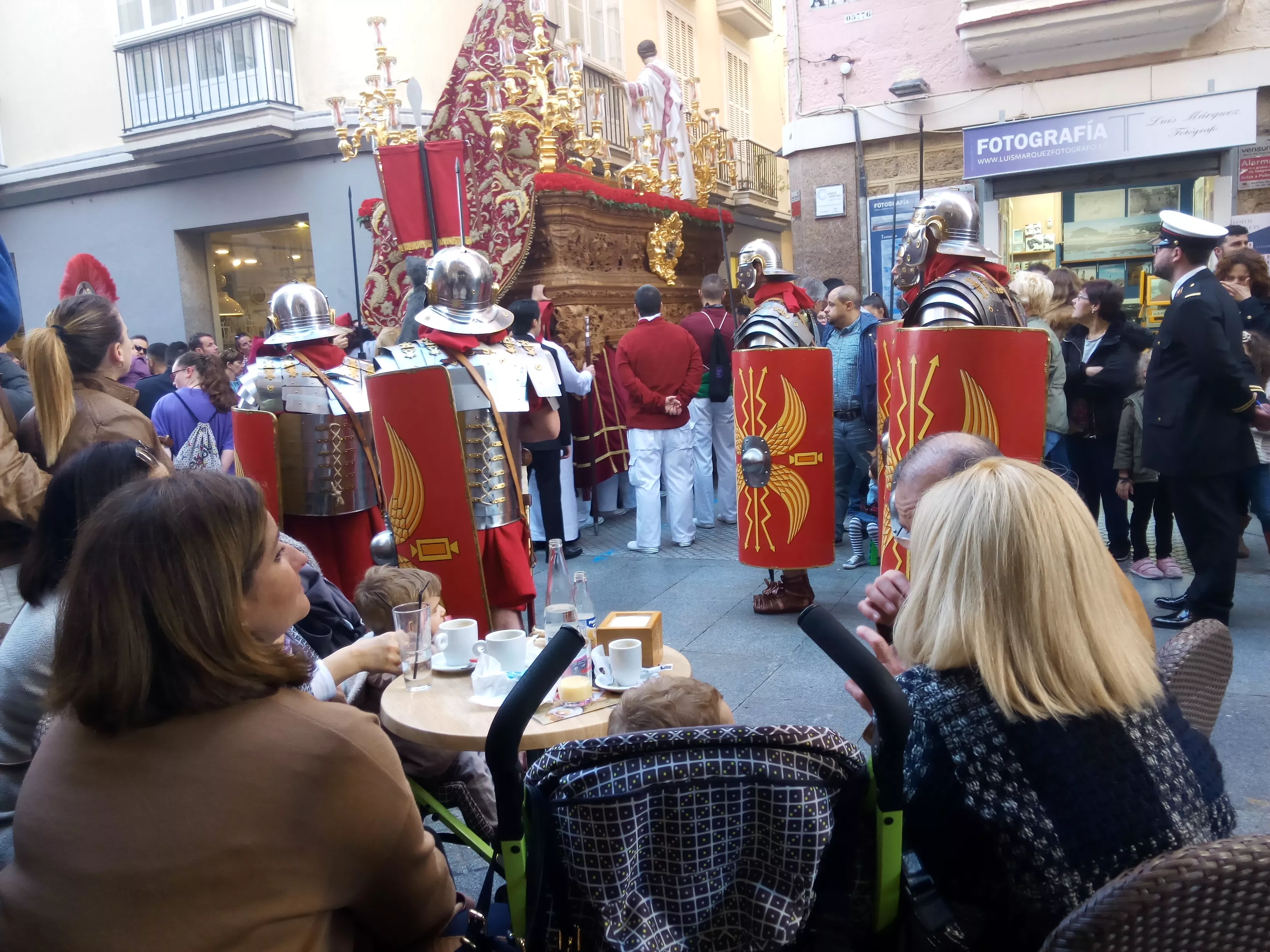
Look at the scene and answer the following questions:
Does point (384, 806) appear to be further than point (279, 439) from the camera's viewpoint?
No

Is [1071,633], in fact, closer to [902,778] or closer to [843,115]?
[902,778]

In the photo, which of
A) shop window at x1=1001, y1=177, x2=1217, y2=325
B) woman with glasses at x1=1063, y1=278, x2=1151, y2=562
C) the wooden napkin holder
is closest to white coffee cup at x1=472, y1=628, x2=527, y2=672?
the wooden napkin holder

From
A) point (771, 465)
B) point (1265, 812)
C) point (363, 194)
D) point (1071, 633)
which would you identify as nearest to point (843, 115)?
point (363, 194)

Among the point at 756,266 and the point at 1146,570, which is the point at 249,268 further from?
the point at 1146,570

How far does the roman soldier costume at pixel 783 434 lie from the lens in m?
4.45

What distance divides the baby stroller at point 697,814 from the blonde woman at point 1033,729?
6.7 inches

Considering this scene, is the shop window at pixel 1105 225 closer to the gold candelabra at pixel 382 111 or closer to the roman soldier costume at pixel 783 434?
the roman soldier costume at pixel 783 434

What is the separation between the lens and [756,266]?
494 cm

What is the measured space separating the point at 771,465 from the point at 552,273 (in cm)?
351

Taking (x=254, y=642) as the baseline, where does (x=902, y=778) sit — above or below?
below

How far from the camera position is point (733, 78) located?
60.5 feet

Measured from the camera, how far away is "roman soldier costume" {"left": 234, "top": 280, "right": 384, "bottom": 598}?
12.8 feet

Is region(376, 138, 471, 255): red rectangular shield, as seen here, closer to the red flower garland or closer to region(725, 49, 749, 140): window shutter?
the red flower garland

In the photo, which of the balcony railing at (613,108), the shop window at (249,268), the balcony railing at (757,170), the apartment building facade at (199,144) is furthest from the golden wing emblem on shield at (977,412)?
the balcony railing at (757,170)
